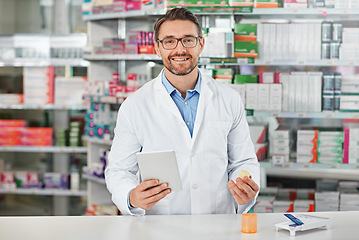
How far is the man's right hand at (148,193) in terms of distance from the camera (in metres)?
1.98

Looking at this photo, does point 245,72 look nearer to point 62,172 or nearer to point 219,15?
point 219,15

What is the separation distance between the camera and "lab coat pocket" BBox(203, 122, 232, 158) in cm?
238

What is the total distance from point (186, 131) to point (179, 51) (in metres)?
0.38

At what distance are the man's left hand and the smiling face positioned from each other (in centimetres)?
59

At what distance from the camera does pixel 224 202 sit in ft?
7.85

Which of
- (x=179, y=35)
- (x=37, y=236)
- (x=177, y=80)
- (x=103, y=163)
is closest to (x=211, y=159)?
(x=177, y=80)

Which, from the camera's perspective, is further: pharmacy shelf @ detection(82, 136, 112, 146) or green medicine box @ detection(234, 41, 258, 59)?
pharmacy shelf @ detection(82, 136, 112, 146)

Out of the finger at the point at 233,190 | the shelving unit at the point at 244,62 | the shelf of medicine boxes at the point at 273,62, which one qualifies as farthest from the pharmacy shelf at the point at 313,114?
the finger at the point at 233,190

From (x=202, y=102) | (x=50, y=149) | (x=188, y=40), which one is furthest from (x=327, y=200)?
(x=50, y=149)

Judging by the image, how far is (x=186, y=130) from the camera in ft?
7.71

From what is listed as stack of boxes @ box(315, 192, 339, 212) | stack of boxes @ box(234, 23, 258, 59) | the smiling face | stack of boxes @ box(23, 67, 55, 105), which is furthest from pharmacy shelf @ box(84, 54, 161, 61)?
stack of boxes @ box(315, 192, 339, 212)

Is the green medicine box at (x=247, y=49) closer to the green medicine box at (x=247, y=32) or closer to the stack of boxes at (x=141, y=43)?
the green medicine box at (x=247, y=32)

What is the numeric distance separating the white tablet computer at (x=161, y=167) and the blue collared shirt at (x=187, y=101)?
0.51m

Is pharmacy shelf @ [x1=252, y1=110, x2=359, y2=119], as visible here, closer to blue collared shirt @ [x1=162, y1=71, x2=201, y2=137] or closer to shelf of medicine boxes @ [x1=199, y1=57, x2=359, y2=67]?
shelf of medicine boxes @ [x1=199, y1=57, x2=359, y2=67]
